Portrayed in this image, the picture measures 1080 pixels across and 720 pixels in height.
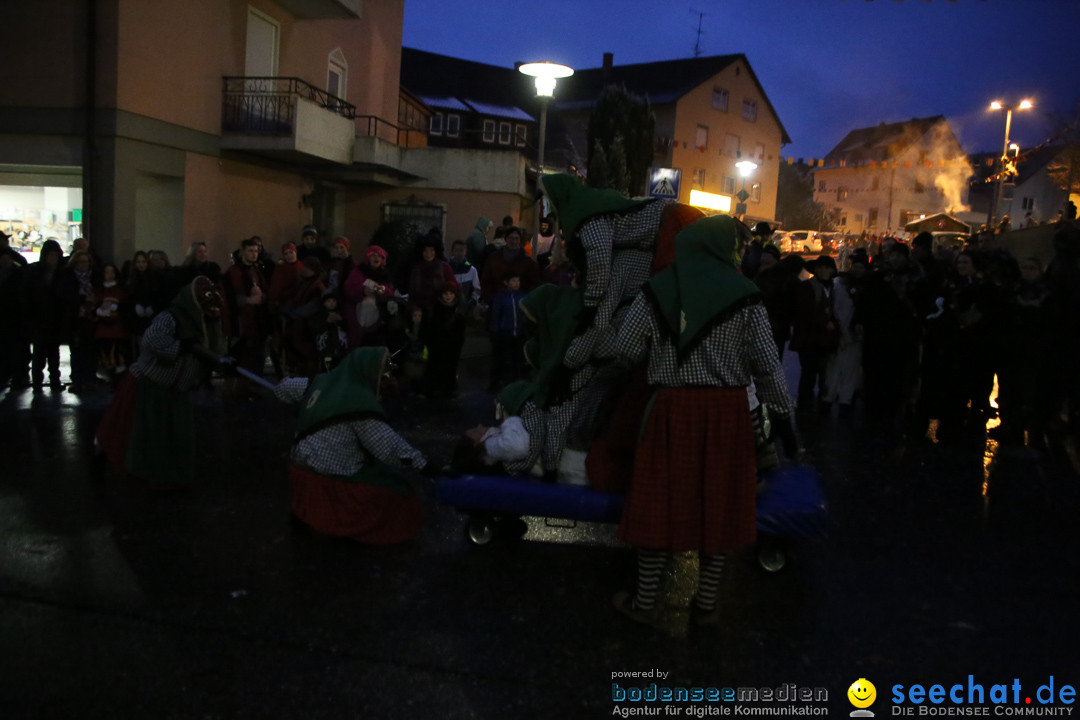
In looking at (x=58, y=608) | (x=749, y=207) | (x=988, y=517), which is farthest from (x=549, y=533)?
(x=749, y=207)

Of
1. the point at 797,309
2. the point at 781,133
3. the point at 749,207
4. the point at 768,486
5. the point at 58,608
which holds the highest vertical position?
the point at 781,133

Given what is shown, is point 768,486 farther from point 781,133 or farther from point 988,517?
point 781,133

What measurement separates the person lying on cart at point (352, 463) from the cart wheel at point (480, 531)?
374 millimetres

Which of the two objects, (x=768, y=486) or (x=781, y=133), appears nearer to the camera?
(x=768, y=486)

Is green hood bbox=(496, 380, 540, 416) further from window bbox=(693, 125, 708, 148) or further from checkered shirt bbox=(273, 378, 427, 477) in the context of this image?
window bbox=(693, 125, 708, 148)

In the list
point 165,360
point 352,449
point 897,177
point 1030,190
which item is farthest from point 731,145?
point 352,449

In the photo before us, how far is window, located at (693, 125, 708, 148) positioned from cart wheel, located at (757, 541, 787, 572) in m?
43.2

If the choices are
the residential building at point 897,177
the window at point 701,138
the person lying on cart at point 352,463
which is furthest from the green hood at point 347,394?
the residential building at point 897,177

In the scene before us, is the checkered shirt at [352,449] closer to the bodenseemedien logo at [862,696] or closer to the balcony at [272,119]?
the bodenseemedien logo at [862,696]

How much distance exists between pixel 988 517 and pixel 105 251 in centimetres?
1285

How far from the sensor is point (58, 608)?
4.48 metres

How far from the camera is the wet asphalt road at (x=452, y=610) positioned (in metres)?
3.79

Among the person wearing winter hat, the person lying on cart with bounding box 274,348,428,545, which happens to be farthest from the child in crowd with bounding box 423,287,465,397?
the person lying on cart with bounding box 274,348,428,545

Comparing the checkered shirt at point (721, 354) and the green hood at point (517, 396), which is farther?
the green hood at point (517, 396)
